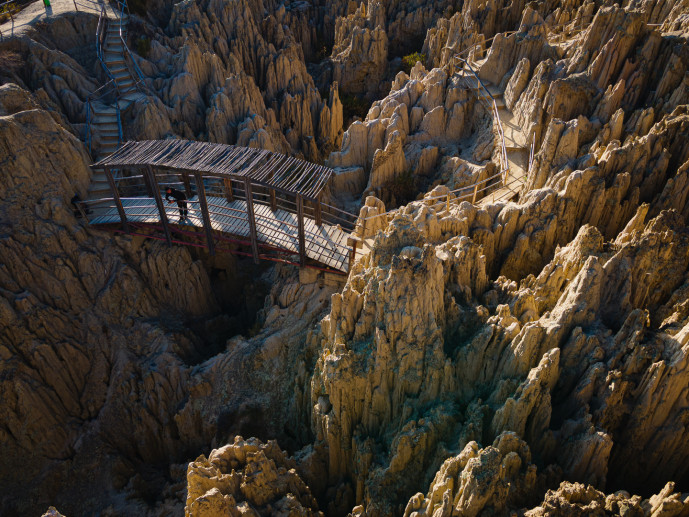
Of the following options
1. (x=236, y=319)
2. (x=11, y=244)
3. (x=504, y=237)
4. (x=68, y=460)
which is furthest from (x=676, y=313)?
(x=11, y=244)

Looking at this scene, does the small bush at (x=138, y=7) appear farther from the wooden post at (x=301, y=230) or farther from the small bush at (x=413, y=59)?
the wooden post at (x=301, y=230)

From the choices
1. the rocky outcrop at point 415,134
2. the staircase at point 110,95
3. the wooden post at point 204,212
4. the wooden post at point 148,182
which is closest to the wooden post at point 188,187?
the wooden post at point 148,182

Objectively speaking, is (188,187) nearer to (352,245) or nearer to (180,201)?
(180,201)

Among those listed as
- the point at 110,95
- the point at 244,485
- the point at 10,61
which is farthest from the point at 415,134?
the point at 10,61

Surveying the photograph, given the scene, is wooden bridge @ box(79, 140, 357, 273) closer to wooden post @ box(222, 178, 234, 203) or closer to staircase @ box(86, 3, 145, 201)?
wooden post @ box(222, 178, 234, 203)

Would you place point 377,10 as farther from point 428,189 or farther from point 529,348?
point 529,348

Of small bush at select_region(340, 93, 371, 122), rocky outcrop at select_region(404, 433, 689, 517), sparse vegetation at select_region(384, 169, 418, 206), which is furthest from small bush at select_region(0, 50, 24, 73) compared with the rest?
rocky outcrop at select_region(404, 433, 689, 517)
